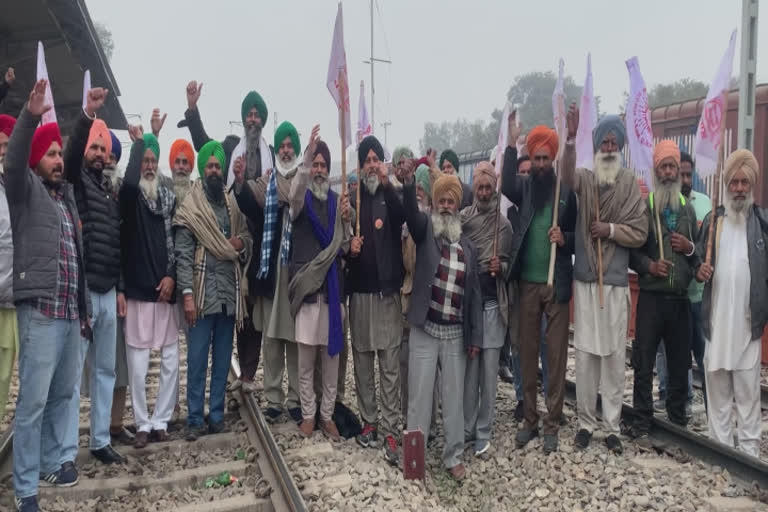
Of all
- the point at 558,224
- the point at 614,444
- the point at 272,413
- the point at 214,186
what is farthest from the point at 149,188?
the point at 614,444

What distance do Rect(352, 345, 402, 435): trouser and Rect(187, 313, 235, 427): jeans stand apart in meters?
1.11

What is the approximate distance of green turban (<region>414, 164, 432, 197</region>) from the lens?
5.47m

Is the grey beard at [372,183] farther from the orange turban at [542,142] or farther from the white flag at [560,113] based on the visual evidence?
the white flag at [560,113]

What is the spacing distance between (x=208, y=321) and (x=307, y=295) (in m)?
0.87

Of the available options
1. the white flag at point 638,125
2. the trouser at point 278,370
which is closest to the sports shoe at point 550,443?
the trouser at point 278,370

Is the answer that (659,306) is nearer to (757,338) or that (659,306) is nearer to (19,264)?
(757,338)

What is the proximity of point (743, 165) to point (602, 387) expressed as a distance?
1917 millimetres

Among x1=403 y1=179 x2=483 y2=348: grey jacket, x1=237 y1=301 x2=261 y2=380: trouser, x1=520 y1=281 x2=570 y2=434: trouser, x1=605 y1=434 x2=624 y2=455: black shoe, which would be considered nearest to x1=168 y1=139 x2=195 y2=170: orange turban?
x1=237 y1=301 x2=261 y2=380: trouser

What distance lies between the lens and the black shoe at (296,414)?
520cm

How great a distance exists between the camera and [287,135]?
17.0 feet

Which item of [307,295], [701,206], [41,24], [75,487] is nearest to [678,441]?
[701,206]

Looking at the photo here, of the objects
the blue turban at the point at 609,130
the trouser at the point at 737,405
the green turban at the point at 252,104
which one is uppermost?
the green turban at the point at 252,104

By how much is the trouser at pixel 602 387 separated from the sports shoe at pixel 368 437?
1580mm

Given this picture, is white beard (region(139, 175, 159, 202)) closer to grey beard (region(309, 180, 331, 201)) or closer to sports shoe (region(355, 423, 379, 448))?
grey beard (region(309, 180, 331, 201))
